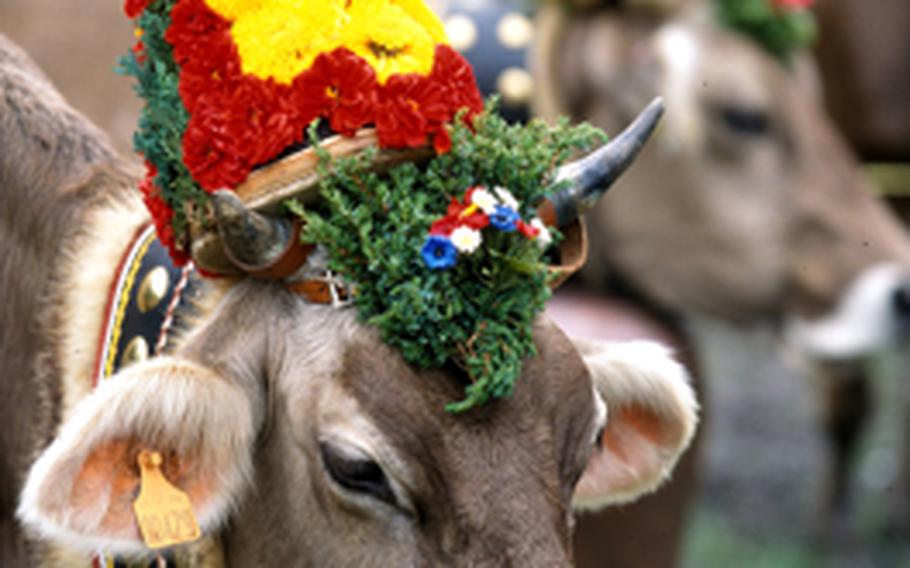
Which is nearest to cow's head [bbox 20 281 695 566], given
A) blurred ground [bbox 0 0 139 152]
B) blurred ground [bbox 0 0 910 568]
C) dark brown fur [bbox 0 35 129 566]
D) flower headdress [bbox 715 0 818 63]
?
dark brown fur [bbox 0 35 129 566]

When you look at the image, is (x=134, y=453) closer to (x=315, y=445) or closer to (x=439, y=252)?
(x=315, y=445)

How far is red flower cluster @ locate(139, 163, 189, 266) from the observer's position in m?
2.51

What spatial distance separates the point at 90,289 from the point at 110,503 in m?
0.59

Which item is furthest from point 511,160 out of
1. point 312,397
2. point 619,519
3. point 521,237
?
point 619,519

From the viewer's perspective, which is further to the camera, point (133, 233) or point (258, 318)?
point (133, 233)

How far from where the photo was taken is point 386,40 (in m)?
2.41

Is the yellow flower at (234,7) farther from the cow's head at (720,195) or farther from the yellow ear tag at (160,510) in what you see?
the cow's head at (720,195)

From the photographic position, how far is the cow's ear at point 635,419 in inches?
108

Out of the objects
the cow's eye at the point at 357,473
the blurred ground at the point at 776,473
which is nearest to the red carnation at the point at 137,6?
the cow's eye at the point at 357,473

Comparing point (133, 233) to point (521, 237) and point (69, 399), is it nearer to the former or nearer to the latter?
point (69, 399)

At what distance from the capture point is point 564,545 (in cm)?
227

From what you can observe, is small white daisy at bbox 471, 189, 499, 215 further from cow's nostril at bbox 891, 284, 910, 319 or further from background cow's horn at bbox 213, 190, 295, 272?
cow's nostril at bbox 891, 284, 910, 319

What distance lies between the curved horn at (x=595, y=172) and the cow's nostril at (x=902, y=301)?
3670 mm

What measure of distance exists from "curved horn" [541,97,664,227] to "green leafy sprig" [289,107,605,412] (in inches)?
3.1
